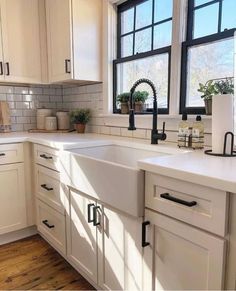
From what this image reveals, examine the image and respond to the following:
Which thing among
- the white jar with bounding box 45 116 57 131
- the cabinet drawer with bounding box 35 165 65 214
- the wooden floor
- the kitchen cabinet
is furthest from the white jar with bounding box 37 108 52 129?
the wooden floor

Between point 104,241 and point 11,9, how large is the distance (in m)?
2.20

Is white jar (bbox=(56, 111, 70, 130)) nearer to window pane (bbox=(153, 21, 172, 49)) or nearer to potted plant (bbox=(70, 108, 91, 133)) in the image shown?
potted plant (bbox=(70, 108, 91, 133))

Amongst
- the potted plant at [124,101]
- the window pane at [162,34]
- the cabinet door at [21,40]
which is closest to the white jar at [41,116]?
the cabinet door at [21,40]

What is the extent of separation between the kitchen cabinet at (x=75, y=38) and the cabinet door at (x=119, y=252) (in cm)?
141

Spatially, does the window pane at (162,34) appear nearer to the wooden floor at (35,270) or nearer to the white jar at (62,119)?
the white jar at (62,119)

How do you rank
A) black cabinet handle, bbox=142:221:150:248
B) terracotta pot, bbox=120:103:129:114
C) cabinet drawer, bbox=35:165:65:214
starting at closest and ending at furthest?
1. black cabinet handle, bbox=142:221:150:248
2. cabinet drawer, bbox=35:165:65:214
3. terracotta pot, bbox=120:103:129:114

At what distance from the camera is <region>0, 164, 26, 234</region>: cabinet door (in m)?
2.07

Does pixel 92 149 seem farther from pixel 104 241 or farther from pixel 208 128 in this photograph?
pixel 208 128

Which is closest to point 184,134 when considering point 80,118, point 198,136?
point 198,136

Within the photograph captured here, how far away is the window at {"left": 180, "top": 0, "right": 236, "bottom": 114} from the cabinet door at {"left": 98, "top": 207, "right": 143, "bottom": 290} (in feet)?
3.05

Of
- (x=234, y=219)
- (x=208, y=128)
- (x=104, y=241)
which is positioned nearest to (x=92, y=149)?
(x=104, y=241)

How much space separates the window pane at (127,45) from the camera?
222cm

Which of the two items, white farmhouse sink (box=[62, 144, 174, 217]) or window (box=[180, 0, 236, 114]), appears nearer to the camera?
white farmhouse sink (box=[62, 144, 174, 217])

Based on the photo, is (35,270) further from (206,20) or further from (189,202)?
(206,20)
